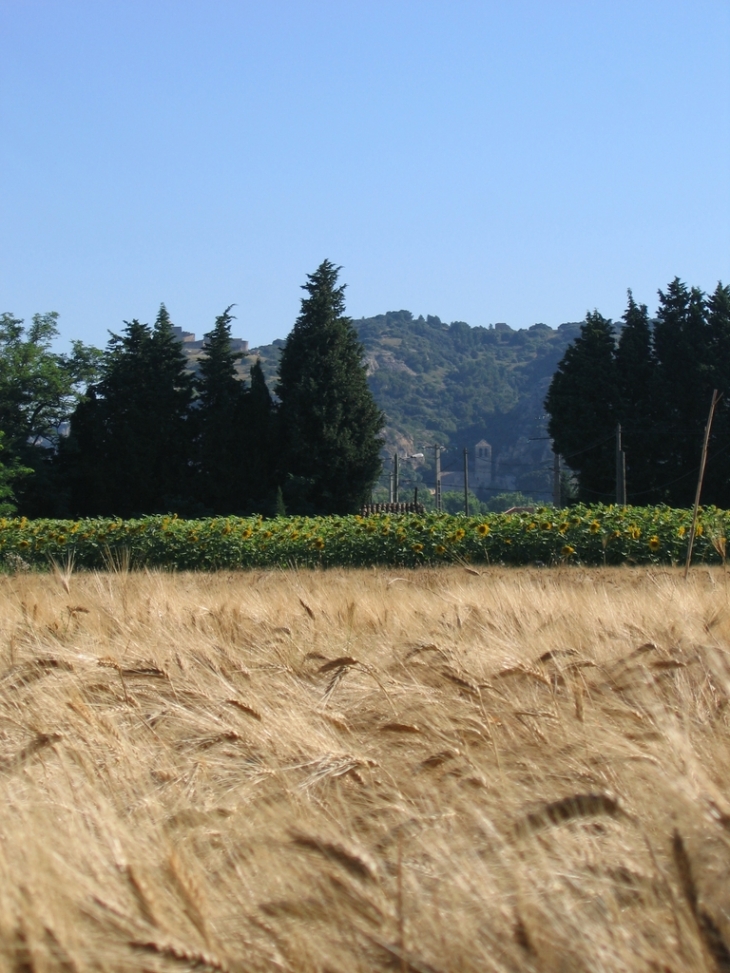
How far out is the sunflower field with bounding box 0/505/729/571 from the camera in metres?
18.7

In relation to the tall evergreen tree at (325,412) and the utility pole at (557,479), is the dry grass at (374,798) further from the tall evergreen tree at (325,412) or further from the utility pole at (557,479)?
the utility pole at (557,479)

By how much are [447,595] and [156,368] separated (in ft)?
135

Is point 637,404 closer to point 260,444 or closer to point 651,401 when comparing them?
point 651,401

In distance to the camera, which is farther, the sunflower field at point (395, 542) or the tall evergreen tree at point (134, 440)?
the tall evergreen tree at point (134, 440)

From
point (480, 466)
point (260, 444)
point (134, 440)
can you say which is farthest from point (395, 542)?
point (480, 466)

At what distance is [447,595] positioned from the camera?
7.37m

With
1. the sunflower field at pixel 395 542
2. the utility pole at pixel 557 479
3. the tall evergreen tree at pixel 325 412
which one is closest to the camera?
the sunflower field at pixel 395 542

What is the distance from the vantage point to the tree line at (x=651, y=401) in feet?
153

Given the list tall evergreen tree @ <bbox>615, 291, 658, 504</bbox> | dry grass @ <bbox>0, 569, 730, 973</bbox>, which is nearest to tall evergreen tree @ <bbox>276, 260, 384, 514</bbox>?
tall evergreen tree @ <bbox>615, 291, 658, 504</bbox>

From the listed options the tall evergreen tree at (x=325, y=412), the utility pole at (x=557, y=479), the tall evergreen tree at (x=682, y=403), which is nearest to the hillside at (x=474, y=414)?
the utility pole at (x=557, y=479)

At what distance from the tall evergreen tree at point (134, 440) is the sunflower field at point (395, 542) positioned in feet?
72.2

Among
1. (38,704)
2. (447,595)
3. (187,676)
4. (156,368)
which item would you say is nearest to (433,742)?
(187,676)

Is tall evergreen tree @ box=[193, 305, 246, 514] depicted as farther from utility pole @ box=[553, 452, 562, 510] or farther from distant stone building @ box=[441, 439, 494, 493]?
distant stone building @ box=[441, 439, 494, 493]

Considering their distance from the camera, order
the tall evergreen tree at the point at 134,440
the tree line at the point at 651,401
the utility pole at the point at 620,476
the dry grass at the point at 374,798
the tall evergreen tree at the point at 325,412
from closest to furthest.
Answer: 1. the dry grass at the point at 374,798
2. the utility pole at the point at 620,476
3. the tall evergreen tree at the point at 325,412
4. the tall evergreen tree at the point at 134,440
5. the tree line at the point at 651,401
